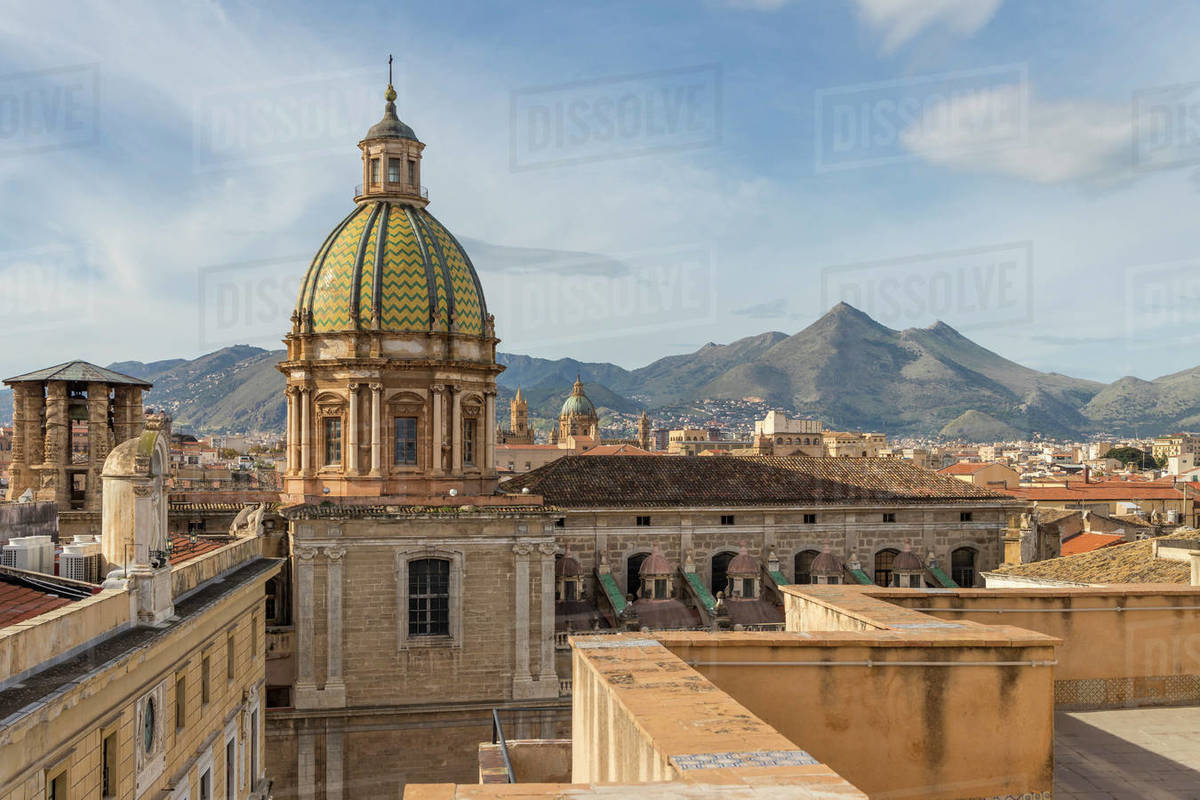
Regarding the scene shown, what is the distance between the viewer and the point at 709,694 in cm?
770

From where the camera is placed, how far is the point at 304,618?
29.1 metres

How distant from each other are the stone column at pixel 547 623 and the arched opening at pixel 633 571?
7.95m

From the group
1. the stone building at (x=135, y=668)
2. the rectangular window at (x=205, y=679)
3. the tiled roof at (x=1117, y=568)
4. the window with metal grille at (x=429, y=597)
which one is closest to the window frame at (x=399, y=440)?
the window with metal grille at (x=429, y=597)

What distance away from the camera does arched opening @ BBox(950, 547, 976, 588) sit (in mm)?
42312

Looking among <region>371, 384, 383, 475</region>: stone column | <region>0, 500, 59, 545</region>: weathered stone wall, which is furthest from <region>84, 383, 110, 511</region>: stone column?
<region>0, 500, 59, 545</region>: weathered stone wall

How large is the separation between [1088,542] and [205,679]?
136ft

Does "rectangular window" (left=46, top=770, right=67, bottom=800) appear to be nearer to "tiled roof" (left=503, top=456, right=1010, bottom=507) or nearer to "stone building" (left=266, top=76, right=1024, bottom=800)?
"stone building" (left=266, top=76, right=1024, bottom=800)

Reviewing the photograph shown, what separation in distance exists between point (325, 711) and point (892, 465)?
87.5 feet

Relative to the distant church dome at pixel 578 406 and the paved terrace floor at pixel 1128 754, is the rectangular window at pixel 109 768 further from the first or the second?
the distant church dome at pixel 578 406

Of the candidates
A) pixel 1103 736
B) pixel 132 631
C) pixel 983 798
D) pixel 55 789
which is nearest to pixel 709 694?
pixel 983 798

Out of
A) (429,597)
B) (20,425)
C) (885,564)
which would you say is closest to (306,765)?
(429,597)

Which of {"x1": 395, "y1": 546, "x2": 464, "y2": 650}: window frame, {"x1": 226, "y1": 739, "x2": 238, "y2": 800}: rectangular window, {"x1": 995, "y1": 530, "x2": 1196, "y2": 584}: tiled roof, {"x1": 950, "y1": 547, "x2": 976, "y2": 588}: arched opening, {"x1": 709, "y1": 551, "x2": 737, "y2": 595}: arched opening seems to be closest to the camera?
{"x1": 226, "y1": 739, "x2": 238, "y2": 800}: rectangular window

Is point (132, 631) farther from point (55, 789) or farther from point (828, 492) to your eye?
point (828, 492)

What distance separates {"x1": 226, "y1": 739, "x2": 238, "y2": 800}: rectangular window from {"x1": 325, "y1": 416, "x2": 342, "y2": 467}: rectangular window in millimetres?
13654
